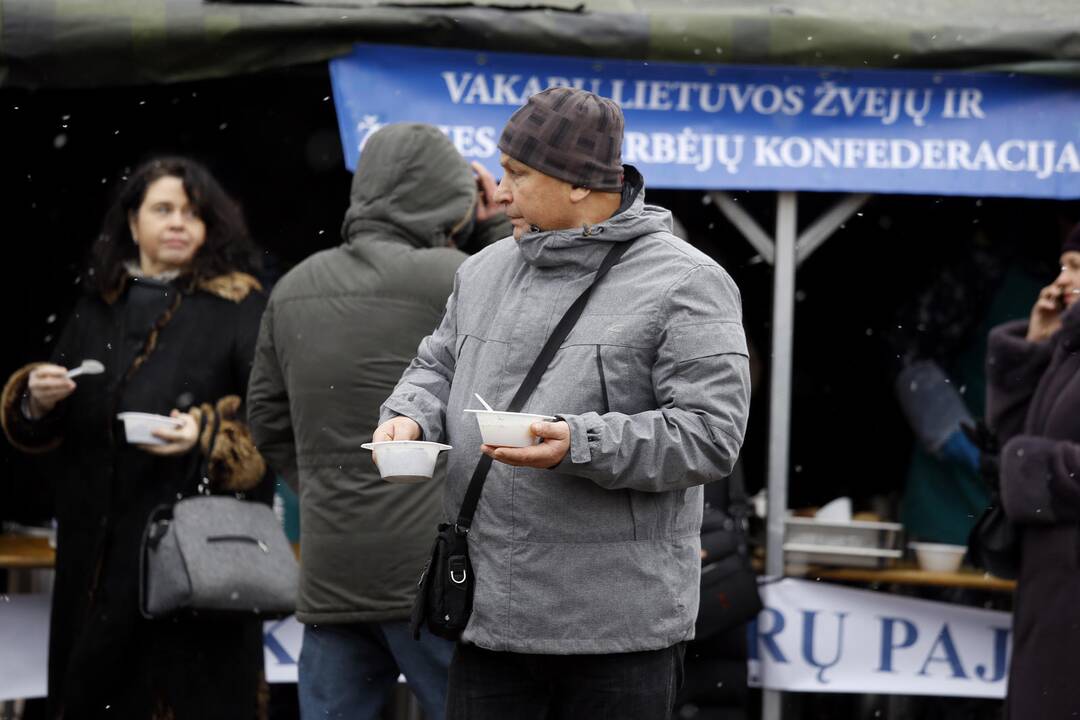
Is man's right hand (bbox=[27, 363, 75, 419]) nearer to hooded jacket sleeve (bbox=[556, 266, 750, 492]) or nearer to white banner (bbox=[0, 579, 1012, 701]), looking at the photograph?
white banner (bbox=[0, 579, 1012, 701])

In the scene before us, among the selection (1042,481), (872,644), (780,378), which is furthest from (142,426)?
(872,644)

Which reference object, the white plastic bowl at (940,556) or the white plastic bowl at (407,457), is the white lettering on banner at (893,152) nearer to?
the white plastic bowl at (940,556)

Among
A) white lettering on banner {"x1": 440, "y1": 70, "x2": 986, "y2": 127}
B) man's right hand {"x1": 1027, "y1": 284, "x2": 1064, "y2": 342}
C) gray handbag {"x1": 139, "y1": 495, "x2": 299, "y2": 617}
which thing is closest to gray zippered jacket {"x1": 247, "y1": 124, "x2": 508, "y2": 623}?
gray handbag {"x1": 139, "y1": 495, "x2": 299, "y2": 617}

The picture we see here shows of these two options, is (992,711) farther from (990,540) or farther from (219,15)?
(219,15)

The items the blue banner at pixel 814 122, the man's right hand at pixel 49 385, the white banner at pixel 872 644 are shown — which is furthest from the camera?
the white banner at pixel 872 644

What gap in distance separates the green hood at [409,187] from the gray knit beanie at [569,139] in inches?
35.3

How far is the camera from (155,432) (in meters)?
4.29

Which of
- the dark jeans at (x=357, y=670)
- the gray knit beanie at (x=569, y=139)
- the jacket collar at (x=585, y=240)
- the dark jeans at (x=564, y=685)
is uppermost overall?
the gray knit beanie at (x=569, y=139)

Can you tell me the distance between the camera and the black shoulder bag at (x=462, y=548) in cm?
284

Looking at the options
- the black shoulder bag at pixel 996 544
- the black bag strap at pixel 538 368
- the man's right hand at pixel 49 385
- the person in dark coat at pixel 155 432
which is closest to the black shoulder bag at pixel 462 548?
the black bag strap at pixel 538 368

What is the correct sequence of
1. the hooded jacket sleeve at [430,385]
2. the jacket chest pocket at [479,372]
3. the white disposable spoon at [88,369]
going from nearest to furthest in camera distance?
the jacket chest pocket at [479,372], the hooded jacket sleeve at [430,385], the white disposable spoon at [88,369]

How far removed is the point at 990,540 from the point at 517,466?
2.68 metres

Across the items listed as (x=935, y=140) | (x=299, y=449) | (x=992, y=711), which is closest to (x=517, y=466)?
(x=299, y=449)

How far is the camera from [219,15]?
5203 millimetres
